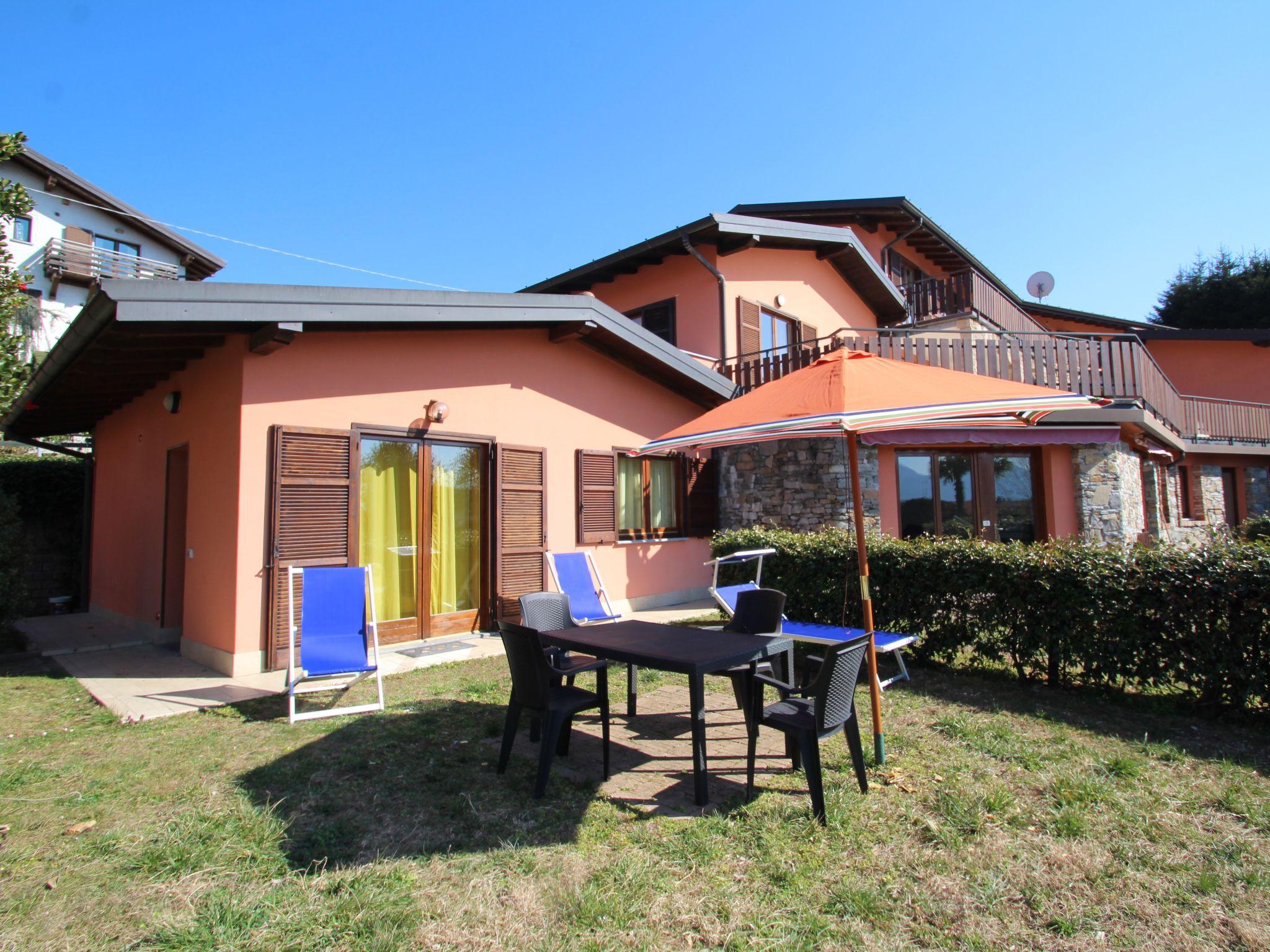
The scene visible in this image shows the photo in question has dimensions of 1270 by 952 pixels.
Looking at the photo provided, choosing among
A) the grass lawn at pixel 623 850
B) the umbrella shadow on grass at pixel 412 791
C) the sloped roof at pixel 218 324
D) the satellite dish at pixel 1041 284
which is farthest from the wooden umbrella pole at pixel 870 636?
the satellite dish at pixel 1041 284

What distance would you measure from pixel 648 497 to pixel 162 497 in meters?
6.61

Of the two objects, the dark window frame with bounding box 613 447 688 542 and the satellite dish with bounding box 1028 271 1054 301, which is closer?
the dark window frame with bounding box 613 447 688 542

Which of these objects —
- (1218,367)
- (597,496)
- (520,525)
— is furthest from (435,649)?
(1218,367)

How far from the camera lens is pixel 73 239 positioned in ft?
84.6

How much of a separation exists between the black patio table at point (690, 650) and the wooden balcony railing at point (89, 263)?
27.4 m

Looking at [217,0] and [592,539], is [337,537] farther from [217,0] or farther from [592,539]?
[217,0]

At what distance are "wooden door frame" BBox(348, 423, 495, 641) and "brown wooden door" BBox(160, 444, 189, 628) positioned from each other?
2768 mm

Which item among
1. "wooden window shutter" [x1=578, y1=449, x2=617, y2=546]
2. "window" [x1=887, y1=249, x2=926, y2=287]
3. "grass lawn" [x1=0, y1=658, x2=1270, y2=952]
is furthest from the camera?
"window" [x1=887, y1=249, x2=926, y2=287]

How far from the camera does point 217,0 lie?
9250 mm

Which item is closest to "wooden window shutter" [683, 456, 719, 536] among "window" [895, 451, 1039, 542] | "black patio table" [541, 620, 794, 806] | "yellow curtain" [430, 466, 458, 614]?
"window" [895, 451, 1039, 542]

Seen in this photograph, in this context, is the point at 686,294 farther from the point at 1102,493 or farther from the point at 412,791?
the point at 412,791

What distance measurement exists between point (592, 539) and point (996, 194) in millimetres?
8871

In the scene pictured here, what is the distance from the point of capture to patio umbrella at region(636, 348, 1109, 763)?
375 cm

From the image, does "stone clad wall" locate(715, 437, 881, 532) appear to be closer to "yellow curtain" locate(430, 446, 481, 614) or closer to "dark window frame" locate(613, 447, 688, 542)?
"dark window frame" locate(613, 447, 688, 542)
